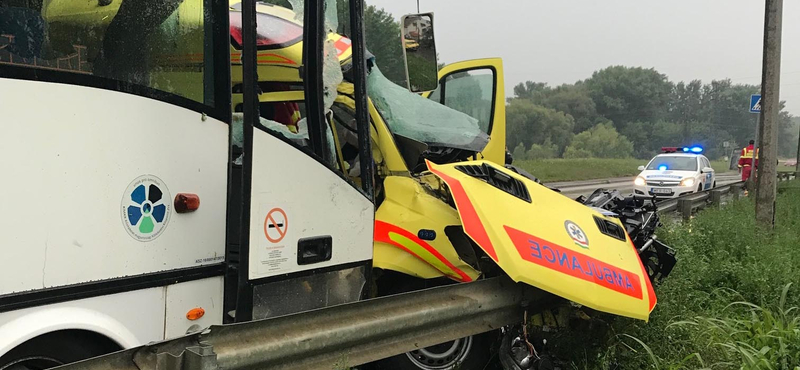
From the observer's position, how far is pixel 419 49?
4242 millimetres

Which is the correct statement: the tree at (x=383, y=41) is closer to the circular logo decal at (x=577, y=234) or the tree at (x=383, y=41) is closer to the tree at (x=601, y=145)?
the circular logo decal at (x=577, y=234)

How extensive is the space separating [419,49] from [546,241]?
4.84 ft

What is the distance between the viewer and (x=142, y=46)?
2697 millimetres

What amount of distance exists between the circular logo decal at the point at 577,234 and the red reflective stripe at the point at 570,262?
0.43ft

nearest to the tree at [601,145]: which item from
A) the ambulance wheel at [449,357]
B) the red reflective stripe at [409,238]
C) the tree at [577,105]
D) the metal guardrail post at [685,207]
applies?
the tree at [577,105]

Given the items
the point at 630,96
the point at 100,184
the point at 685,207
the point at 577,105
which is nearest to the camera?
the point at 100,184

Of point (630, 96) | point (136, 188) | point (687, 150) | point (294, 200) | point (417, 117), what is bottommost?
point (687, 150)

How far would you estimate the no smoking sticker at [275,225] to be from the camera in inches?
117

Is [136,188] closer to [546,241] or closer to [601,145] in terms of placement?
[546,241]

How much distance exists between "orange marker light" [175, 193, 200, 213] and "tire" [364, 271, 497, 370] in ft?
5.83

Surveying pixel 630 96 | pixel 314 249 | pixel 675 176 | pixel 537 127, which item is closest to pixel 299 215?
pixel 314 249

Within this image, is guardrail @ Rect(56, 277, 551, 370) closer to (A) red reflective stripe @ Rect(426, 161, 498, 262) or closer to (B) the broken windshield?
(A) red reflective stripe @ Rect(426, 161, 498, 262)

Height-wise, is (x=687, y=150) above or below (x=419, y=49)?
below

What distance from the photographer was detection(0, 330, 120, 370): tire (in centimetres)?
238
